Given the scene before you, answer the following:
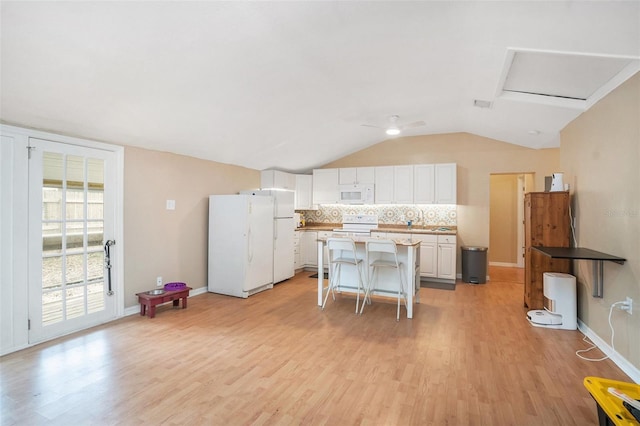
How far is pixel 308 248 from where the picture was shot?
681cm

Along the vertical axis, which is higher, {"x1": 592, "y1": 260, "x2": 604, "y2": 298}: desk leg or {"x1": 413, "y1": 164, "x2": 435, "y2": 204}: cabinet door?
{"x1": 413, "y1": 164, "x2": 435, "y2": 204}: cabinet door

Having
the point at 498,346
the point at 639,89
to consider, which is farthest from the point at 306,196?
the point at 639,89

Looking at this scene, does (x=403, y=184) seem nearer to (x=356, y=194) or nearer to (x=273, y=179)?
(x=356, y=194)

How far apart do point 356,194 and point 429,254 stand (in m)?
1.92

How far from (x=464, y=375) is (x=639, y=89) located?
105 inches

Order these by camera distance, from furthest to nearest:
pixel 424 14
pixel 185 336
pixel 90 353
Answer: pixel 185 336, pixel 90 353, pixel 424 14

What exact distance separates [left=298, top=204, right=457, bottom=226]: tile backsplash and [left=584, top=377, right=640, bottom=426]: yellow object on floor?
466 centimetres

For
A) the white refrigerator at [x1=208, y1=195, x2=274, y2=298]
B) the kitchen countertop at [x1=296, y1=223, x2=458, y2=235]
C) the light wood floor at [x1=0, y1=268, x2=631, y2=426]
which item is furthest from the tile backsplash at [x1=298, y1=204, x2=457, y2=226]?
the light wood floor at [x1=0, y1=268, x2=631, y2=426]

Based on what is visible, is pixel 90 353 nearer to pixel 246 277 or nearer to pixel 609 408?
pixel 246 277

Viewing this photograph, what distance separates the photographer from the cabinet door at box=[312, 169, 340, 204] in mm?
6914

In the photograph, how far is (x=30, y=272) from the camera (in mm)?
3027

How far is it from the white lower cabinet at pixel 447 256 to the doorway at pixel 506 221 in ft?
8.20

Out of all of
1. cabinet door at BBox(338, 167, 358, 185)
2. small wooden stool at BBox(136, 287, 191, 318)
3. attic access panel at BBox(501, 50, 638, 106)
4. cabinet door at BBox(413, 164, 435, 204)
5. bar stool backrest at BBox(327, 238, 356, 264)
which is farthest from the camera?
cabinet door at BBox(338, 167, 358, 185)

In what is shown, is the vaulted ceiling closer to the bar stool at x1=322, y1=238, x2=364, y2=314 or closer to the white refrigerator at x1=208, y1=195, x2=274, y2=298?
the white refrigerator at x1=208, y1=195, x2=274, y2=298
